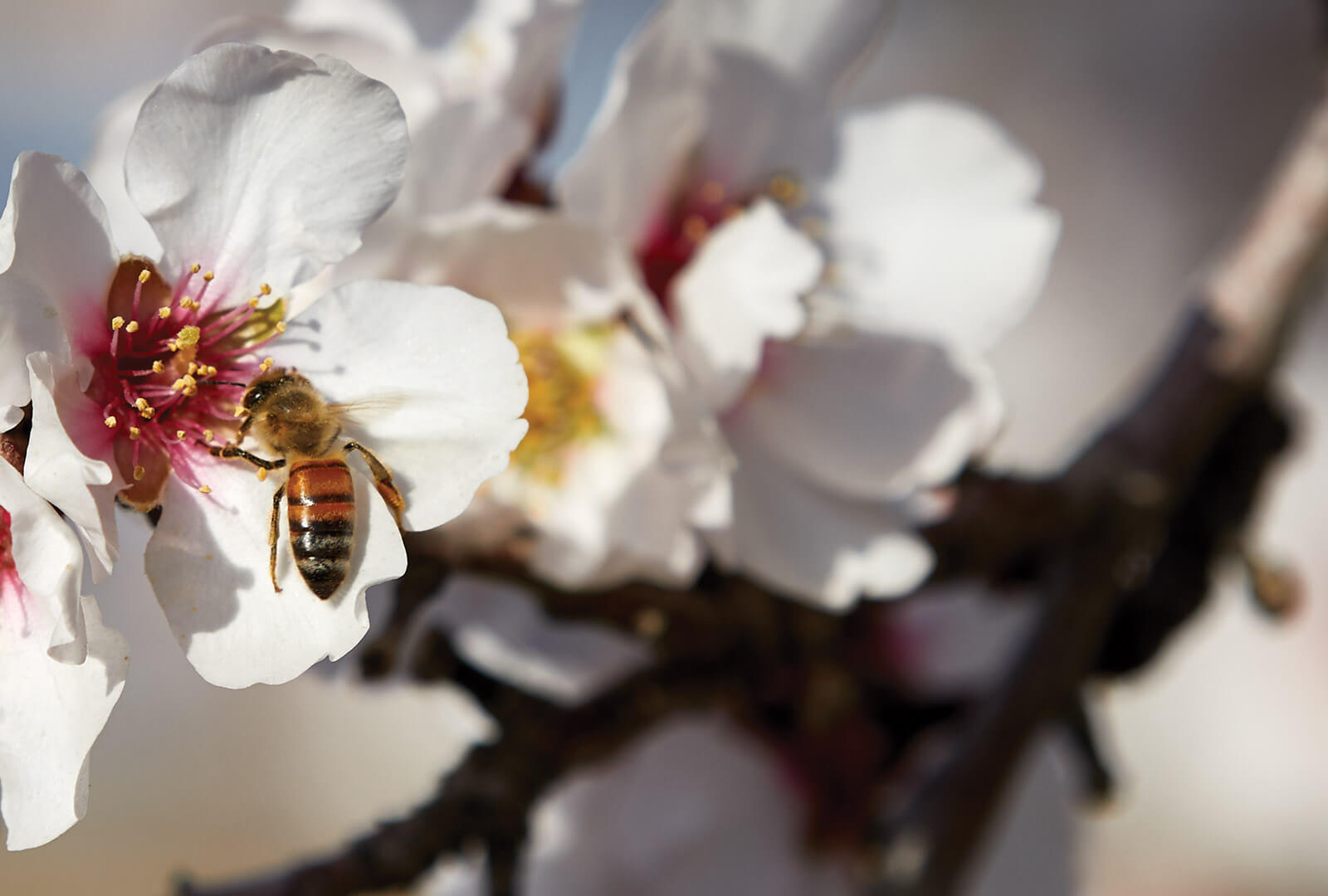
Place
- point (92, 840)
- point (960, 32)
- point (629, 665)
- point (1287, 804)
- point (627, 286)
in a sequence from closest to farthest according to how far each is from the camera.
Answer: point (627, 286)
point (629, 665)
point (1287, 804)
point (960, 32)
point (92, 840)

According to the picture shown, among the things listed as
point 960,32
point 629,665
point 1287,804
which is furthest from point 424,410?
point 960,32

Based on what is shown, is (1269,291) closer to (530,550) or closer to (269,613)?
(530,550)

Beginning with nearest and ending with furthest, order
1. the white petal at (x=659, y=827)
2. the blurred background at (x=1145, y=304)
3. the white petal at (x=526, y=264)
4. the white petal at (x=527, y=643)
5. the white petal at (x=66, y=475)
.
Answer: the white petal at (x=66, y=475), the white petal at (x=526, y=264), the white petal at (x=527, y=643), the white petal at (x=659, y=827), the blurred background at (x=1145, y=304)

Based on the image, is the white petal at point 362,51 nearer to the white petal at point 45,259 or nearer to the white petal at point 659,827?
the white petal at point 45,259

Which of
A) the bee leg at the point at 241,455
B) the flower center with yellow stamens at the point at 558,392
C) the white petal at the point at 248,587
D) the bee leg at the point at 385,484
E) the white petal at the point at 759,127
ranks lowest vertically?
the flower center with yellow stamens at the point at 558,392

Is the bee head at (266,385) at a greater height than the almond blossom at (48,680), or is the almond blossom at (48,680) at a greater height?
the bee head at (266,385)

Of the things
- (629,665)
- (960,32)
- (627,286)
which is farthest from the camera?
(960,32)

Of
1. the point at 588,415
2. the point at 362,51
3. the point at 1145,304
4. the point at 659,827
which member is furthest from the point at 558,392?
the point at 1145,304

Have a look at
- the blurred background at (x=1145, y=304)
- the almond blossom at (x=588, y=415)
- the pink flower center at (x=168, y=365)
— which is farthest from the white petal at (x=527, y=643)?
the blurred background at (x=1145, y=304)
